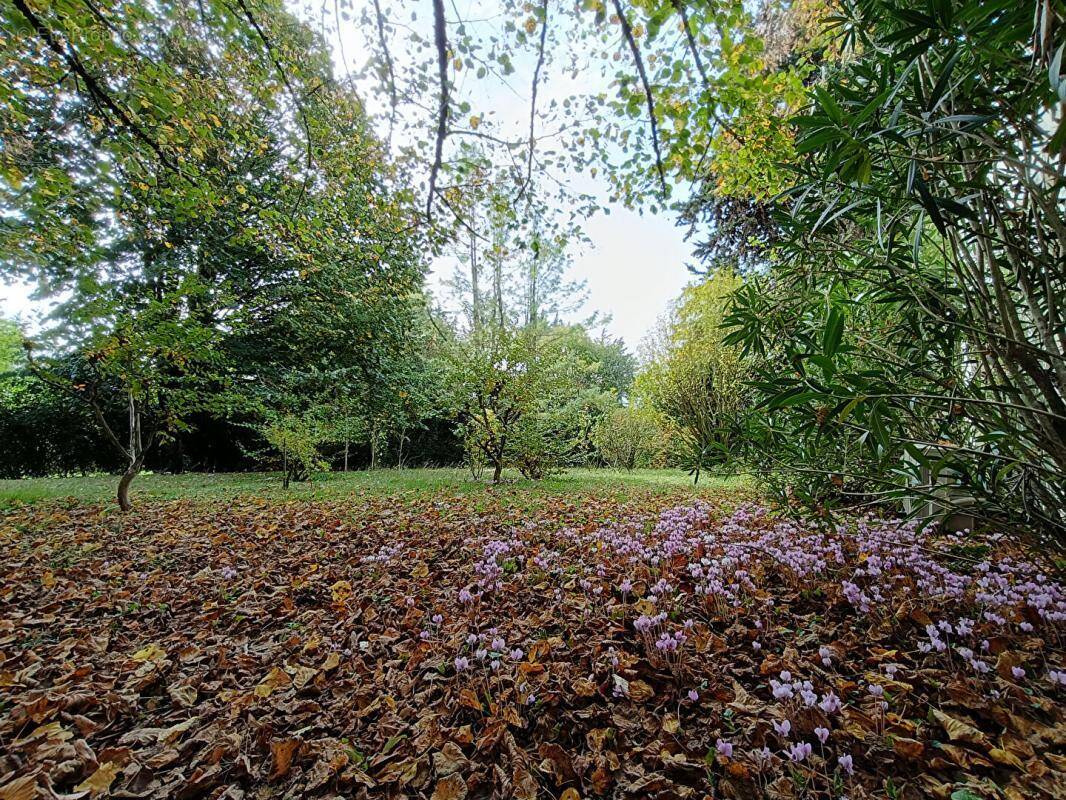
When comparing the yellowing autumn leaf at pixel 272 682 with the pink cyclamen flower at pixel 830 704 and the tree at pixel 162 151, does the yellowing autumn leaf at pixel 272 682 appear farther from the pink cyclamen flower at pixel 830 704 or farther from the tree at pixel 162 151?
the tree at pixel 162 151

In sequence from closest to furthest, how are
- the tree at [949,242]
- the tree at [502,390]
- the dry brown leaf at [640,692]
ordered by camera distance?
the tree at [949,242], the dry brown leaf at [640,692], the tree at [502,390]

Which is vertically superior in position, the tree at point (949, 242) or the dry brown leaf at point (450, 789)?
the tree at point (949, 242)

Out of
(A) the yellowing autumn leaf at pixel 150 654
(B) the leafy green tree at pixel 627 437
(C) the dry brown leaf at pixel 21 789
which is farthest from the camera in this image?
(B) the leafy green tree at pixel 627 437

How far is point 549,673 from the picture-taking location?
1701 millimetres

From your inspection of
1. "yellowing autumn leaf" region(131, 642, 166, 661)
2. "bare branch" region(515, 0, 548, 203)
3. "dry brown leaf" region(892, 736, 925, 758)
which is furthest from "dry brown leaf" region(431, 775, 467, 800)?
"bare branch" region(515, 0, 548, 203)

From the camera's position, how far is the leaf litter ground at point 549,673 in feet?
4.08

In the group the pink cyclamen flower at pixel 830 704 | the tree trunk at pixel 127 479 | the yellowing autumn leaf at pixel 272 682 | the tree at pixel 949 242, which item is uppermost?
the tree at pixel 949 242

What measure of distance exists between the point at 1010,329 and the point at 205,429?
58.1ft

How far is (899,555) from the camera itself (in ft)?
7.98

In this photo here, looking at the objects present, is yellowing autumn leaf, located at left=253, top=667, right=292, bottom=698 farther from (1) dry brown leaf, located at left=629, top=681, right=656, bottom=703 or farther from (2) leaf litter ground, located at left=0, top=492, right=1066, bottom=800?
(1) dry brown leaf, located at left=629, top=681, right=656, bottom=703

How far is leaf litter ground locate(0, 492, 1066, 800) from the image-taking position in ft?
4.08

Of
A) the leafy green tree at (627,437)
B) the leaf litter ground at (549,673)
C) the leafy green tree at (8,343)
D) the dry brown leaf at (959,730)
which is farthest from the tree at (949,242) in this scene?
the leafy green tree at (8,343)

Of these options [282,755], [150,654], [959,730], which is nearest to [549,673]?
[282,755]

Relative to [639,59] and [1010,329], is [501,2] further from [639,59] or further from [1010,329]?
[1010,329]
